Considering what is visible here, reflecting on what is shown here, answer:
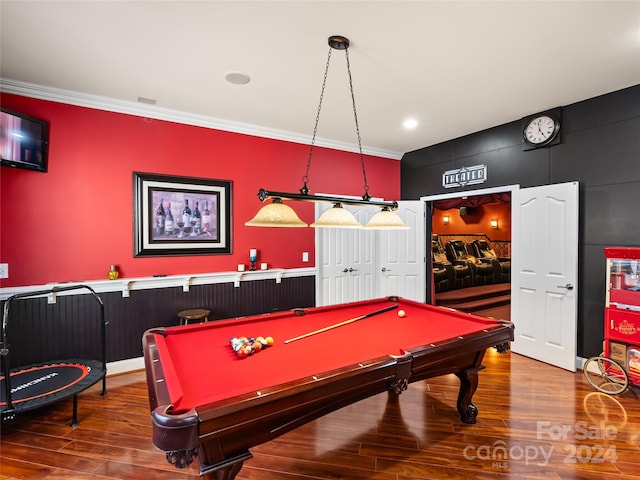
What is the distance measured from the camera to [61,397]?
2.38 meters

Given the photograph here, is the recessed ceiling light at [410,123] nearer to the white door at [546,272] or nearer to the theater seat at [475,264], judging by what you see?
the white door at [546,272]

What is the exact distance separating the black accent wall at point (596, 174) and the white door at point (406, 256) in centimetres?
158

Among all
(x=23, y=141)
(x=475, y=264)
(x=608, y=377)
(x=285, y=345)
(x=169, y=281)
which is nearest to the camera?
(x=285, y=345)

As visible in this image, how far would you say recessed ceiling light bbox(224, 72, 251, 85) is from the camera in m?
2.86

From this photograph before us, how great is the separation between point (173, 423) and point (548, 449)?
8.11 ft

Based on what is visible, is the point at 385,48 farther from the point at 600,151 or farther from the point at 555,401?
the point at 555,401

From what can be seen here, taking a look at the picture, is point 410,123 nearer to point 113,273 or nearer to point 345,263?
point 345,263

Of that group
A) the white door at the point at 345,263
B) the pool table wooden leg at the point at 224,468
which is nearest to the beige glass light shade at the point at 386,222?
the pool table wooden leg at the point at 224,468

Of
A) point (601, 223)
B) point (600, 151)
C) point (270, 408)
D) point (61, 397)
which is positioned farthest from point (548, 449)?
point (61, 397)

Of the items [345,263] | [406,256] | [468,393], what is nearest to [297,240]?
[345,263]

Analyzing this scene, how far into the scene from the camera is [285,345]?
202cm

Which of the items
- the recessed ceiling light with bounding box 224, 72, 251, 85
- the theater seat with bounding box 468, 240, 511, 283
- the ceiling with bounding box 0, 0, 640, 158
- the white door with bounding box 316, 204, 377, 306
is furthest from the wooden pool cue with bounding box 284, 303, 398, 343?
the theater seat with bounding box 468, 240, 511, 283

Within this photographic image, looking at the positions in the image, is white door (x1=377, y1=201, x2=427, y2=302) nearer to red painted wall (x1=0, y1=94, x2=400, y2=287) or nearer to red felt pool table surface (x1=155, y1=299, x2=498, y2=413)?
red painted wall (x1=0, y1=94, x2=400, y2=287)

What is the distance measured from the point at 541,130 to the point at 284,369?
405cm
